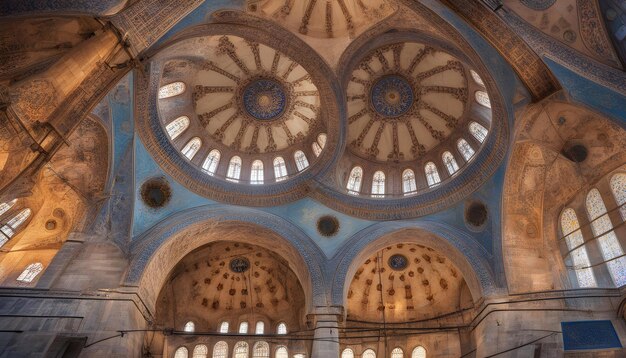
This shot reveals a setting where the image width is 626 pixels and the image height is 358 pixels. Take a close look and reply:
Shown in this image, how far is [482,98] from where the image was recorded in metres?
15.8

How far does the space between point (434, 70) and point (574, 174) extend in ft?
21.6

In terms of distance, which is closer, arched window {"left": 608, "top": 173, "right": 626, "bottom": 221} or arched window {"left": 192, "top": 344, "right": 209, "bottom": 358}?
arched window {"left": 608, "top": 173, "right": 626, "bottom": 221}

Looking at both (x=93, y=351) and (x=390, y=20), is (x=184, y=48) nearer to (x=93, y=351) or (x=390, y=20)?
(x=390, y=20)

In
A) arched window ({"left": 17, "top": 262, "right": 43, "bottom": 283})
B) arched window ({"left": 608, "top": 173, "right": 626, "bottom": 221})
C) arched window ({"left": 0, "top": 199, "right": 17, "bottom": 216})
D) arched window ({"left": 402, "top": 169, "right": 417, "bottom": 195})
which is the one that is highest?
arched window ({"left": 402, "top": 169, "right": 417, "bottom": 195})

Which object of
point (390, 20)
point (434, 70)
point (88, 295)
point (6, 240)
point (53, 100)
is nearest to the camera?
point (53, 100)

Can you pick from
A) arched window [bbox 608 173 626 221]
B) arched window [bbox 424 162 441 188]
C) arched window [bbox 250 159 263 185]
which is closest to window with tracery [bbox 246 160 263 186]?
arched window [bbox 250 159 263 185]

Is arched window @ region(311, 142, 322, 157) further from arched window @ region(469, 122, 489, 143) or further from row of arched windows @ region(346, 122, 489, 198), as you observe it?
arched window @ region(469, 122, 489, 143)

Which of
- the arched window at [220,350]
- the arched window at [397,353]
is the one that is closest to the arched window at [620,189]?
the arched window at [397,353]

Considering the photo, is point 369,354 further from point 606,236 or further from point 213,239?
point 606,236

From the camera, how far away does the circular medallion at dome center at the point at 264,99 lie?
17766 millimetres

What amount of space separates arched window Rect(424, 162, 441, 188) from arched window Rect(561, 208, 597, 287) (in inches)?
194

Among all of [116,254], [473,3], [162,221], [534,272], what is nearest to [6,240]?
[116,254]

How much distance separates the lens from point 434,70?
54.1 feet

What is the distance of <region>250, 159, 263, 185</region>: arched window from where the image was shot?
17.7 metres
